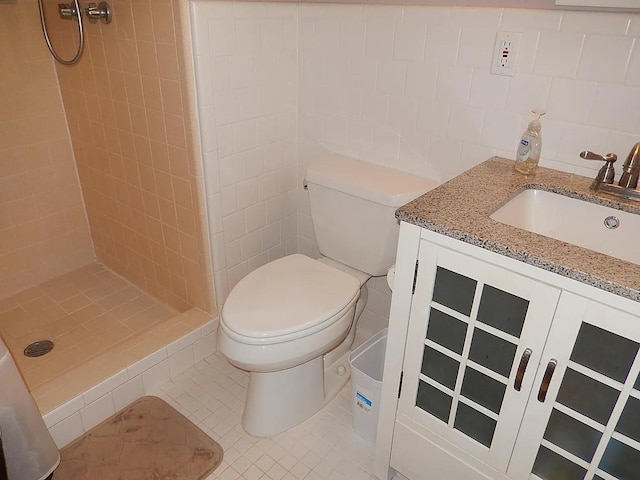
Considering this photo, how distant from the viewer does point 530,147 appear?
1.36 m

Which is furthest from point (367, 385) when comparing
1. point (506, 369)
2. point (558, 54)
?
point (558, 54)

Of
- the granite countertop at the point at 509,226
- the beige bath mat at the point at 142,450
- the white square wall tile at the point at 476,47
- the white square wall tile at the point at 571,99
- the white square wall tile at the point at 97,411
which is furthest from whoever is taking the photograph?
the white square wall tile at the point at 97,411

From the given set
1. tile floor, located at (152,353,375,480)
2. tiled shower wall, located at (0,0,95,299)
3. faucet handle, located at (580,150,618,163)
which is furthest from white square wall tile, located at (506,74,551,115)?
tiled shower wall, located at (0,0,95,299)

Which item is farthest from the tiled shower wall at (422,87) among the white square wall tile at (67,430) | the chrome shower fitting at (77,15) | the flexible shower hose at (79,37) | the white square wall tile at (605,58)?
the white square wall tile at (67,430)

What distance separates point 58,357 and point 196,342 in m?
0.54

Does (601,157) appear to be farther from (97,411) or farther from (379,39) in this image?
(97,411)

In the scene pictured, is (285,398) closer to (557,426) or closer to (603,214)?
(557,426)

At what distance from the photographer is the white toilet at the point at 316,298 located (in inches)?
56.6

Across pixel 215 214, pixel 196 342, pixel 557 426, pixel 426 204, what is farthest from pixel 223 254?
pixel 557 426

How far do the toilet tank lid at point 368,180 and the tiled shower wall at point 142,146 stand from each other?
1.46 feet

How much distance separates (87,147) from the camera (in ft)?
7.07

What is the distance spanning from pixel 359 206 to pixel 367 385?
0.58 metres

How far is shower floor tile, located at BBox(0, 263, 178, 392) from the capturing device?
1903 millimetres

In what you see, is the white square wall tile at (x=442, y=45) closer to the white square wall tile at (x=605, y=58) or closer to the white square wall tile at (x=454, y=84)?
the white square wall tile at (x=454, y=84)
